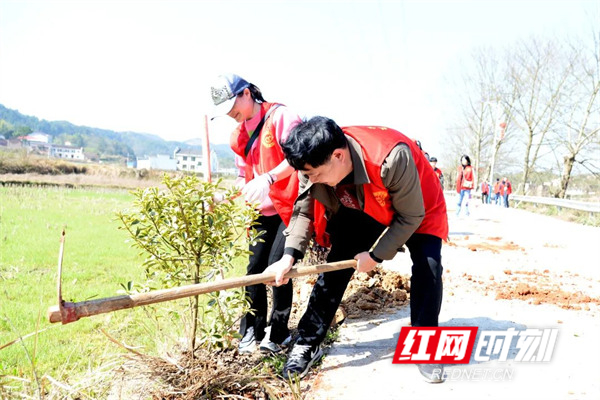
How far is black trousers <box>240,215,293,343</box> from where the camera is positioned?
2.96 metres

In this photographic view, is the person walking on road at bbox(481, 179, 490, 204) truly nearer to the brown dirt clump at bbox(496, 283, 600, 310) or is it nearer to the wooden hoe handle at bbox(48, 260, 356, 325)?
the brown dirt clump at bbox(496, 283, 600, 310)

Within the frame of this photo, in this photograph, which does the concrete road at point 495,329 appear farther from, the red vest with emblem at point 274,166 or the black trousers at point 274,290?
the red vest with emblem at point 274,166

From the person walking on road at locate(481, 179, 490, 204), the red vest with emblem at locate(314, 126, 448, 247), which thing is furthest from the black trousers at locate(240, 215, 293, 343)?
the person walking on road at locate(481, 179, 490, 204)

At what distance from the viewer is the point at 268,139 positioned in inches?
110

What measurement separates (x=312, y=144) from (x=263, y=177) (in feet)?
2.10

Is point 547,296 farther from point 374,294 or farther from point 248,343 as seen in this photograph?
point 248,343

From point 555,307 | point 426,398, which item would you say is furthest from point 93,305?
point 555,307

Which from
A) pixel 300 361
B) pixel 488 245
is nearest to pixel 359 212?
pixel 300 361

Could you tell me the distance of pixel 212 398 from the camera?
7.68ft

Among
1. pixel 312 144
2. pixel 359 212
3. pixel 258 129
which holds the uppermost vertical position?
pixel 258 129

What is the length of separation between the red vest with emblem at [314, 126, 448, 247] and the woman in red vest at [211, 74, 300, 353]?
0.90 ft

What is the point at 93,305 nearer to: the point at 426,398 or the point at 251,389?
the point at 251,389

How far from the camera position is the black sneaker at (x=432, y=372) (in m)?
2.52

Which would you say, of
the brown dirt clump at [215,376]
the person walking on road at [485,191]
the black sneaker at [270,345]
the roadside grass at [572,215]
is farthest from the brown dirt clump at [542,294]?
the person walking on road at [485,191]
